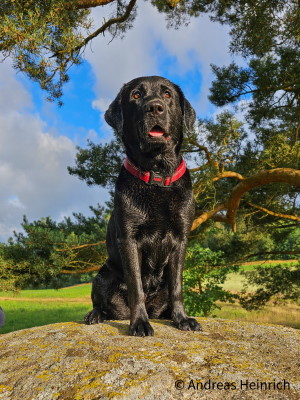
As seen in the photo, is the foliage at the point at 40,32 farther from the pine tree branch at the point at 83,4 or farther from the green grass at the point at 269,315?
the green grass at the point at 269,315

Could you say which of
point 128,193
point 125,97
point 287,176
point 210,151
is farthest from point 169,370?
point 210,151

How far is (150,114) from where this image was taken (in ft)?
9.12

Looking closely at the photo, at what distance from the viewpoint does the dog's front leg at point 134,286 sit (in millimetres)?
2744

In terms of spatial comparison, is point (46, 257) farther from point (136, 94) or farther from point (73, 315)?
point (73, 315)

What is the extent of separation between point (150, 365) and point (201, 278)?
947 cm

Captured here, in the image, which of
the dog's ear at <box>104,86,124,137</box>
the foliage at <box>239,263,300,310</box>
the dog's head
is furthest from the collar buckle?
the foliage at <box>239,263,300,310</box>

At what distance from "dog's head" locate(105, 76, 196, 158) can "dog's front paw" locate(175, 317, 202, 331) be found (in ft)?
4.53

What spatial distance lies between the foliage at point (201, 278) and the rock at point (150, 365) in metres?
7.65

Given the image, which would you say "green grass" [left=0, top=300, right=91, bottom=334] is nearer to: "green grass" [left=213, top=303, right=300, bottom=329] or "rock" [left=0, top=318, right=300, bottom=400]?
"green grass" [left=213, top=303, right=300, bottom=329]

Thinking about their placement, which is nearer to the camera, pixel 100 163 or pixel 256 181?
pixel 256 181

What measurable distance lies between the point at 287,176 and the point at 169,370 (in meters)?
6.41

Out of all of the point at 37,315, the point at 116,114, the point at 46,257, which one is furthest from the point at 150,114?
the point at 37,315

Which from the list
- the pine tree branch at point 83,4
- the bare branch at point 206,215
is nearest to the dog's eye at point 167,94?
the pine tree branch at point 83,4

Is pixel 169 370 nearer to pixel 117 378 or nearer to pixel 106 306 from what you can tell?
pixel 117 378
